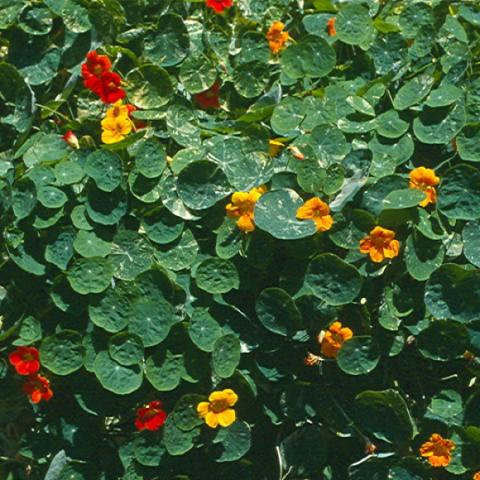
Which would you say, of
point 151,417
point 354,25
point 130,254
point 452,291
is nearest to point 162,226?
point 130,254

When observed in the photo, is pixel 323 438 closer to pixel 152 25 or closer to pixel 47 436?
pixel 47 436

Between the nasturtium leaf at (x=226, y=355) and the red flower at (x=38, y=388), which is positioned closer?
the nasturtium leaf at (x=226, y=355)

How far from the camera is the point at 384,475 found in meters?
2.59

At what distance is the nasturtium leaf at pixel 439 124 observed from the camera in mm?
2732

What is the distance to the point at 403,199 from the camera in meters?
2.54

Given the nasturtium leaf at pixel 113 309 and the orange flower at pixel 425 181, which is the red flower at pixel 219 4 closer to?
the orange flower at pixel 425 181

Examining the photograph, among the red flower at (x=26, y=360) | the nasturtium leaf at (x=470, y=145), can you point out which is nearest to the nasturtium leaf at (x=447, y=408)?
the nasturtium leaf at (x=470, y=145)

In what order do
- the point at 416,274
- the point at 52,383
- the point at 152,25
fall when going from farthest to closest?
the point at 152,25 → the point at 52,383 → the point at 416,274

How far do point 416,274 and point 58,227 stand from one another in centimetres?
82

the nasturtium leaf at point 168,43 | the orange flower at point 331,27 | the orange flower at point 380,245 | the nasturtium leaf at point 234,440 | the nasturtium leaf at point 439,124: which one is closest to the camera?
the orange flower at point 380,245

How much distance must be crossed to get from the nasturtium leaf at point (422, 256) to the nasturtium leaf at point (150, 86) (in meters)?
0.72

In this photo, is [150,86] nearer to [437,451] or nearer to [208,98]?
[208,98]

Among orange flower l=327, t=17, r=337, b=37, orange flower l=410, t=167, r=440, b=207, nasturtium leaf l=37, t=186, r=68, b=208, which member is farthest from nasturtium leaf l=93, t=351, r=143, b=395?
orange flower l=327, t=17, r=337, b=37

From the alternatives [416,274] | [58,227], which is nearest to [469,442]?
[416,274]
